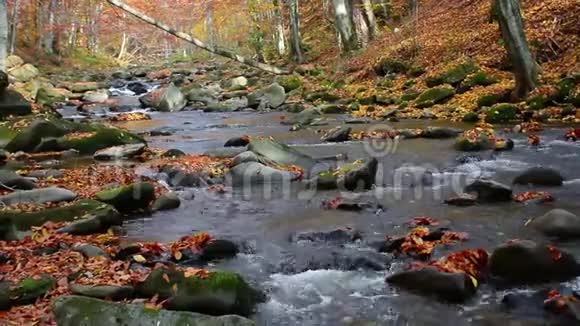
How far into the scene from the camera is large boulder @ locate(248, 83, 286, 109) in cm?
2070

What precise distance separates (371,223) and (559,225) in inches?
75.0

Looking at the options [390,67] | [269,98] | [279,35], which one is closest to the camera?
[390,67]

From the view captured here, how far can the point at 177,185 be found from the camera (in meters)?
9.00

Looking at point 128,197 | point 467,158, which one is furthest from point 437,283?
point 467,158

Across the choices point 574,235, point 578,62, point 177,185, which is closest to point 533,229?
point 574,235

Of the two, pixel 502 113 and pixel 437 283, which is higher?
pixel 502 113

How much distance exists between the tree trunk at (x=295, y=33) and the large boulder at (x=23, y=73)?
1237cm

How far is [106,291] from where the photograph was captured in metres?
4.59

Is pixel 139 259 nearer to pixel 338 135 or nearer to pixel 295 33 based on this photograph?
pixel 338 135

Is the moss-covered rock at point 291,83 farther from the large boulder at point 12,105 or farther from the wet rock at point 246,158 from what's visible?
the wet rock at point 246,158

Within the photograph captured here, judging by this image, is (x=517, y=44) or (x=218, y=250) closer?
(x=218, y=250)

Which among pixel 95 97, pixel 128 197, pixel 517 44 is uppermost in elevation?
pixel 95 97

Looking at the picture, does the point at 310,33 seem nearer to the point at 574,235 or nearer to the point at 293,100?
the point at 293,100

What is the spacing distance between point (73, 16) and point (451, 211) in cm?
4249
